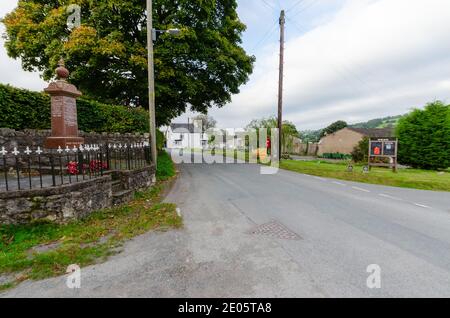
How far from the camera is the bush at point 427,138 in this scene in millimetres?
17875

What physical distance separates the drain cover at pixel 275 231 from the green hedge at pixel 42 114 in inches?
362

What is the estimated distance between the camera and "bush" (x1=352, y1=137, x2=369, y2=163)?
74.7ft

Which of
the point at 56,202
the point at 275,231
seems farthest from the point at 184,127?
the point at 275,231

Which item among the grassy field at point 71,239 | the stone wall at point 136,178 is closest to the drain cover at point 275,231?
the grassy field at point 71,239

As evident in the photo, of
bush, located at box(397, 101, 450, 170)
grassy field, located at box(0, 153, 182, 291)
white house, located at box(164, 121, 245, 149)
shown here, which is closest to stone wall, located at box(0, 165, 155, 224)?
grassy field, located at box(0, 153, 182, 291)

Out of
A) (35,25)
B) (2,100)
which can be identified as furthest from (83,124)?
(35,25)

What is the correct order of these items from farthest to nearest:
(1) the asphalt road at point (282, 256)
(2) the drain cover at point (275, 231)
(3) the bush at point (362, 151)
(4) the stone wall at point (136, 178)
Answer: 1. (3) the bush at point (362, 151)
2. (4) the stone wall at point (136, 178)
3. (2) the drain cover at point (275, 231)
4. (1) the asphalt road at point (282, 256)

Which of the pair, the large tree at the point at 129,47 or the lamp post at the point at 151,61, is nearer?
the lamp post at the point at 151,61

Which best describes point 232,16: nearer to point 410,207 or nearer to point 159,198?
point 159,198

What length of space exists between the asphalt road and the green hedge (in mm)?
7228

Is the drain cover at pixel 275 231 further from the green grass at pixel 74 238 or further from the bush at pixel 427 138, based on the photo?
the bush at pixel 427 138

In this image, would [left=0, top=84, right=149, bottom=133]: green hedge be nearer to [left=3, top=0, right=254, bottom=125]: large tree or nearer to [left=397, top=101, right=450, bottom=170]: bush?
[left=3, top=0, right=254, bottom=125]: large tree

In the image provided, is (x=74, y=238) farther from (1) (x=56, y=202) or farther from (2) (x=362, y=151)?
(2) (x=362, y=151)

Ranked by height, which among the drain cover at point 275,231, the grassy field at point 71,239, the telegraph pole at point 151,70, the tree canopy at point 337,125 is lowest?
the drain cover at point 275,231
